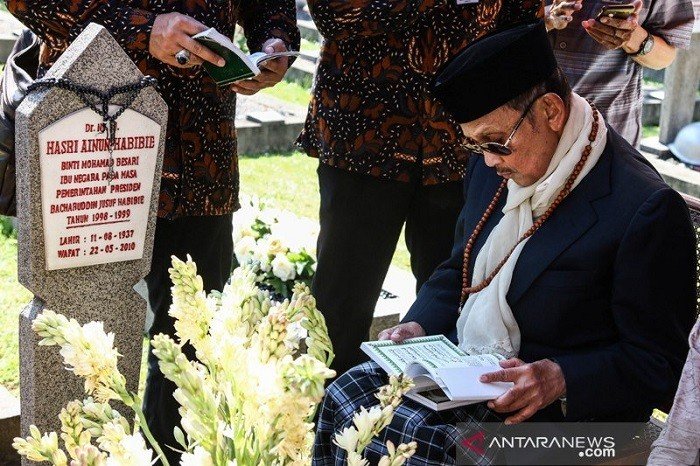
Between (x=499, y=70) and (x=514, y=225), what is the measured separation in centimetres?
42

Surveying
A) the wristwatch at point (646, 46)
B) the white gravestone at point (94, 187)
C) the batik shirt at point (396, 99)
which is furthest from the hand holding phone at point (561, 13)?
the white gravestone at point (94, 187)

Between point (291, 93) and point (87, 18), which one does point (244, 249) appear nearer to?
point (87, 18)

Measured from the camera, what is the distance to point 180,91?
316 centimetres

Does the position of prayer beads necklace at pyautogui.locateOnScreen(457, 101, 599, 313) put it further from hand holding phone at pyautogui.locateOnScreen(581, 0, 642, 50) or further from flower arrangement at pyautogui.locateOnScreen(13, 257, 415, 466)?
flower arrangement at pyautogui.locateOnScreen(13, 257, 415, 466)

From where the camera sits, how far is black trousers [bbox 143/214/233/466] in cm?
324

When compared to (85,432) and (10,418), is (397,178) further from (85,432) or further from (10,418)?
(85,432)

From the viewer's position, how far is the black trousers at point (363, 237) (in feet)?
11.6

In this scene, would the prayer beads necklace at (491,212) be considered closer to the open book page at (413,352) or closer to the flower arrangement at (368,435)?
the open book page at (413,352)

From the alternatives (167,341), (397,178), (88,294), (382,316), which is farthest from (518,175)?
(382,316)

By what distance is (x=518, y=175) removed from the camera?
2789 millimetres

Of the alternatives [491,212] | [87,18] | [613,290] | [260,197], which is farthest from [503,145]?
[260,197]

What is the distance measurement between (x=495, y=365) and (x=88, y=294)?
114 cm

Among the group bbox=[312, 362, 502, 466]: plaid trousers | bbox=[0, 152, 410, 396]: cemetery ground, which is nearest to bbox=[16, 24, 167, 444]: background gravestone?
bbox=[312, 362, 502, 466]: plaid trousers

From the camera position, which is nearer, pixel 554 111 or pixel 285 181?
pixel 554 111
